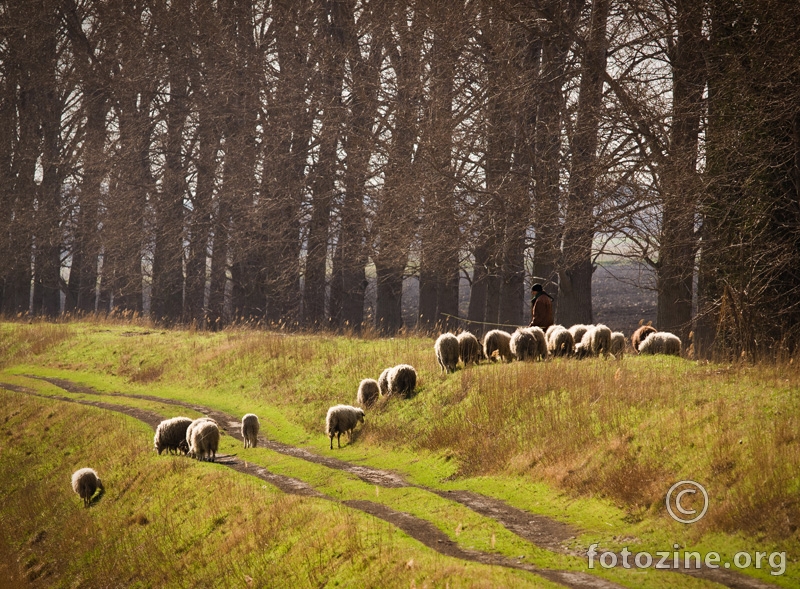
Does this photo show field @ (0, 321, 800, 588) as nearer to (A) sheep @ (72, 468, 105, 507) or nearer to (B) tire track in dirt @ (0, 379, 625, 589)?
(B) tire track in dirt @ (0, 379, 625, 589)

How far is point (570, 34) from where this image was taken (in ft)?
77.7

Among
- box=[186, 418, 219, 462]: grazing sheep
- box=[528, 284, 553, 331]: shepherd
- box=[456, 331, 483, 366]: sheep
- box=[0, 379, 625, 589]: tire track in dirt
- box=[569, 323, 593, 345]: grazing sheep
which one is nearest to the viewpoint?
box=[0, 379, 625, 589]: tire track in dirt

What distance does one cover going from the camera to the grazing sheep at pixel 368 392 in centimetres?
2094

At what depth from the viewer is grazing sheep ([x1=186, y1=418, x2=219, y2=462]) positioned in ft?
60.4

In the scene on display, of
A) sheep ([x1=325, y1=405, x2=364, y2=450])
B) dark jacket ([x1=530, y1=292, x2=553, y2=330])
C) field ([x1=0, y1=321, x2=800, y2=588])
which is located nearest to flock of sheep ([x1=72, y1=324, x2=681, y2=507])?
sheep ([x1=325, y1=405, x2=364, y2=450])

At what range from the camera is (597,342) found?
1980 cm

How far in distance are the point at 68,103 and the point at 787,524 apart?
5055cm

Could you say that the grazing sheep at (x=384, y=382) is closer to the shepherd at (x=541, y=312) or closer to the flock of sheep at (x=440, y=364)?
the flock of sheep at (x=440, y=364)

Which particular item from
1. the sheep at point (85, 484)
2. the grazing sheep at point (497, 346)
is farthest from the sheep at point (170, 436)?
the grazing sheep at point (497, 346)

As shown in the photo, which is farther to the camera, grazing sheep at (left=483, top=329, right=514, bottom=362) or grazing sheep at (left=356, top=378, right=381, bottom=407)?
grazing sheep at (left=356, top=378, right=381, bottom=407)

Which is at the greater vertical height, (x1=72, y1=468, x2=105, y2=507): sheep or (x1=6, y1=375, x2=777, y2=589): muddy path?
(x1=6, y1=375, x2=777, y2=589): muddy path

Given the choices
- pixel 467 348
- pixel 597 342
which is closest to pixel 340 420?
pixel 467 348

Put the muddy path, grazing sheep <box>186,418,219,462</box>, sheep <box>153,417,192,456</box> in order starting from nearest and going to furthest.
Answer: the muddy path
grazing sheep <box>186,418,219,462</box>
sheep <box>153,417,192,456</box>

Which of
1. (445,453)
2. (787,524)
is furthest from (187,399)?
(787,524)
